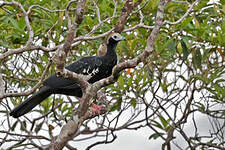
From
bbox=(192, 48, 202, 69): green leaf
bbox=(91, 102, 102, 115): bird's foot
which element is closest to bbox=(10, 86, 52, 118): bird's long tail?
bbox=(91, 102, 102, 115): bird's foot

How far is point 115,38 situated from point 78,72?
607 millimetres

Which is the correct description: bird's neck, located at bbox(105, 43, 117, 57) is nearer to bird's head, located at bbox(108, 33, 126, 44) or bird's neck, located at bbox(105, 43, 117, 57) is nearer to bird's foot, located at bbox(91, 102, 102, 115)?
bird's head, located at bbox(108, 33, 126, 44)

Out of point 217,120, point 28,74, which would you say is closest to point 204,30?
point 217,120

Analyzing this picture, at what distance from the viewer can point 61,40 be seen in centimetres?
548

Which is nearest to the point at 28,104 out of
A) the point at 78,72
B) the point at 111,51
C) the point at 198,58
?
the point at 78,72

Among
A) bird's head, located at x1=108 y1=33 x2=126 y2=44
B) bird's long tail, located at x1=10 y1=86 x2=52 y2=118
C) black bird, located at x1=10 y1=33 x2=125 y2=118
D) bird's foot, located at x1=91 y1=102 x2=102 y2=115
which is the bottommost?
bird's foot, located at x1=91 y1=102 x2=102 y2=115

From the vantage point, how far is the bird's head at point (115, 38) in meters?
4.82

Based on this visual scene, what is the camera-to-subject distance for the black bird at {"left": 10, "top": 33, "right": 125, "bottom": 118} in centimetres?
480

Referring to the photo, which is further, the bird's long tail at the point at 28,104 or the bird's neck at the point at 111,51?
the bird's neck at the point at 111,51

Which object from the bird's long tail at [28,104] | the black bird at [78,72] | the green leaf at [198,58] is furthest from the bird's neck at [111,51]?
the green leaf at [198,58]

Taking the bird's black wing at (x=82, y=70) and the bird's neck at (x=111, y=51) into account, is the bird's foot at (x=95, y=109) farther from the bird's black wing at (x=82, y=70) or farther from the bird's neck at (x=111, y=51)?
the bird's neck at (x=111, y=51)

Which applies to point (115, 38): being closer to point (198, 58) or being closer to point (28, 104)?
point (198, 58)

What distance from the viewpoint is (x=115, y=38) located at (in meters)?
4.90

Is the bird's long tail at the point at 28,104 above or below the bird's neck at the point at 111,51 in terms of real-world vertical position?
below
